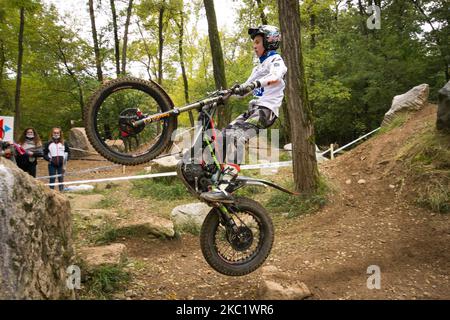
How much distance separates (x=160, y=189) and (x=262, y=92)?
20.1 feet

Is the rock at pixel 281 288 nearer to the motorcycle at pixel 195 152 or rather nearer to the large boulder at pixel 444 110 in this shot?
the motorcycle at pixel 195 152

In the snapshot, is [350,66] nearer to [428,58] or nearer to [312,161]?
[428,58]

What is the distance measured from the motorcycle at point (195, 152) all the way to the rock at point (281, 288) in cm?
47

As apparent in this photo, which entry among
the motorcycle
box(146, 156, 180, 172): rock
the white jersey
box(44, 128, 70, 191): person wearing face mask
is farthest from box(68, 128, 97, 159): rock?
the white jersey

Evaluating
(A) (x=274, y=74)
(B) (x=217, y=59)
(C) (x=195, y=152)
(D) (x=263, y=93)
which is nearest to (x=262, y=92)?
(D) (x=263, y=93)

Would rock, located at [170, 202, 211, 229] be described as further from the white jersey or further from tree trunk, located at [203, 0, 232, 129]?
the white jersey

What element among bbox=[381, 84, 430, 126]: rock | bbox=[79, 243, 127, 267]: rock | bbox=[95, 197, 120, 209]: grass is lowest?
bbox=[79, 243, 127, 267]: rock

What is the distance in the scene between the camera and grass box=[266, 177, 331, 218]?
25.7 feet

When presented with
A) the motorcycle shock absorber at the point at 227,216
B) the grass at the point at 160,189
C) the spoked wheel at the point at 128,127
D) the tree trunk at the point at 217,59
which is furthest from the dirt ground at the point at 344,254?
the tree trunk at the point at 217,59

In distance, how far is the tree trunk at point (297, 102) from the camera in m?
7.53

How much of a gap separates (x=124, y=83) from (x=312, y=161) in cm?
521

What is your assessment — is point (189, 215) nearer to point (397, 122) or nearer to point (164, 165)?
point (164, 165)

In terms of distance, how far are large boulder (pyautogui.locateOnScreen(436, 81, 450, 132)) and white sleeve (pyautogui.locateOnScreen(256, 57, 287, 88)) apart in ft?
17.8
